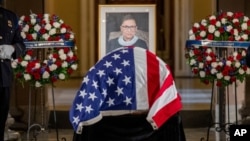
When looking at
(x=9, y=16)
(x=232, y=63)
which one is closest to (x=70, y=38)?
(x=9, y=16)

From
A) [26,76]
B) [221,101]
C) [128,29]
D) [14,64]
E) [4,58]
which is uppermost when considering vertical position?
[128,29]

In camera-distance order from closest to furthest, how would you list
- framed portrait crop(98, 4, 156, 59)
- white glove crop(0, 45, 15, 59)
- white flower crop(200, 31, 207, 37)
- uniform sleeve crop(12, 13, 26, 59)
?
white glove crop(0, 45, 15, 59) < uniform sleeve crop(12, 13, 26, 59) < framed portrait crop(98, 4, 156, 59) < white flower crop(200, 31, 207, 37)

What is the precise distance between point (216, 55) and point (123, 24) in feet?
3.74

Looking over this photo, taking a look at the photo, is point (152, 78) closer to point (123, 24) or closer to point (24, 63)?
point (123, 24)

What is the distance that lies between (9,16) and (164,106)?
164 centimetres

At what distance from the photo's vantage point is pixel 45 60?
614cm

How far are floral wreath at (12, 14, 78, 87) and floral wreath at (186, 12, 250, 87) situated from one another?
1390 millimetres

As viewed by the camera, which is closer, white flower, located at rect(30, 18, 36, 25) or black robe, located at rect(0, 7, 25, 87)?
black robe, located at rect(0, 7, 25, 87)

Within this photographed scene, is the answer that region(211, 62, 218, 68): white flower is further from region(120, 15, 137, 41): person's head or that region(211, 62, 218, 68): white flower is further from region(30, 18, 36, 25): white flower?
region(30, 18, 36, 25): white flower

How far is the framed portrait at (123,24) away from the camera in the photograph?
5852mm

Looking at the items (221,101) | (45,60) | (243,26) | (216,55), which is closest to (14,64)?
(45,60)

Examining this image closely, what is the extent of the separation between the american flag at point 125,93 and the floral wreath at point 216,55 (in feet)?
6.30

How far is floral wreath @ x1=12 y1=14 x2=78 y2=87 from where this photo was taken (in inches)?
237

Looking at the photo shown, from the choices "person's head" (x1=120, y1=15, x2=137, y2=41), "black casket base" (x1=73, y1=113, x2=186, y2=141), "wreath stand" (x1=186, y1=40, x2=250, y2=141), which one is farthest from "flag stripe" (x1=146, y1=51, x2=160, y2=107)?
"wreath stand" (x1=186, y1=40, x2=250, y2=141)
